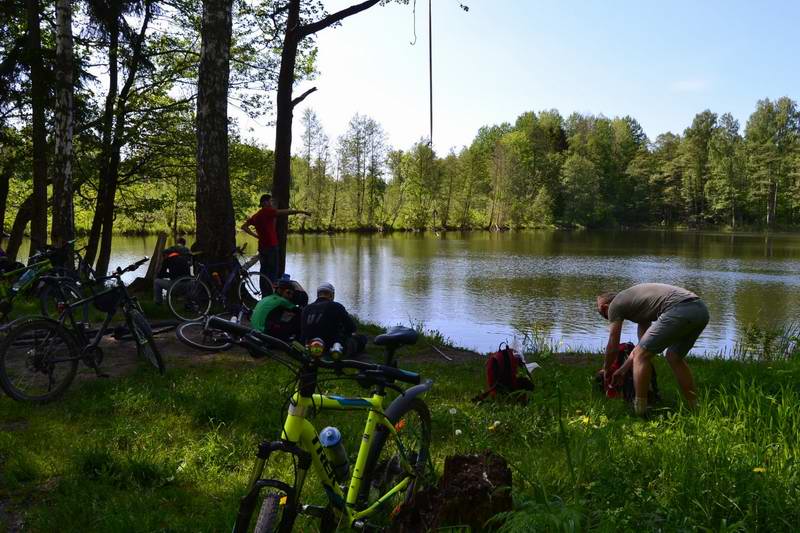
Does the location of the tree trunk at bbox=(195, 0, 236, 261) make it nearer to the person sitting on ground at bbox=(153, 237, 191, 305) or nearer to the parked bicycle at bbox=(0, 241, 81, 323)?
the person sitting on ground at bbox=(153, 237, 191, 305)

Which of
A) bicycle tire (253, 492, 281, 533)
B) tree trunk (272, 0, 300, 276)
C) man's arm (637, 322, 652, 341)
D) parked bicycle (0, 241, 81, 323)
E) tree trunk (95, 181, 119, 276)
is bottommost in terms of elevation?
bicycle tire (253, 492, 281, 533)

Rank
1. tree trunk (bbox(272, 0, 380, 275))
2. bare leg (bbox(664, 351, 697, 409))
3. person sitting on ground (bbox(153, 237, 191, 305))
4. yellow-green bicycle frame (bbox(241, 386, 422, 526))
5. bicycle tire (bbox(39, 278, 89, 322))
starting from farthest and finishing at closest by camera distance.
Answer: tree trunk (bbox(272, 0, 380, 275))
person sitting on ground (bbox(153, 237, 191, 305))
bicycle tire (bbox(39, 278, 89, 322))
bare leg (bbox(664, 351, 697, 409))
yellow-green bicycle frame (bbox(241, 386, 422, 526))

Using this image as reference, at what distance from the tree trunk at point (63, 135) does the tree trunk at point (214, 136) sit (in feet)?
10.6

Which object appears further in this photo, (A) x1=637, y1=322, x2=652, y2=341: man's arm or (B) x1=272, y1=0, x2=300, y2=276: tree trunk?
(B) x1=272, y1=0, x2=300, y2=276: tree trunk

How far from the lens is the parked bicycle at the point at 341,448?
7.19 ft

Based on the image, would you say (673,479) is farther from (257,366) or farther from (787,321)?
(787,321)

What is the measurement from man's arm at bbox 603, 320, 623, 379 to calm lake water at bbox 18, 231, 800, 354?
670 cm

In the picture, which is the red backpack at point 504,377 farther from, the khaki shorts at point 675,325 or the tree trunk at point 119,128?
the tree trunk at point 119,128

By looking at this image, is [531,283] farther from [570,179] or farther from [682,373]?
[570,179]

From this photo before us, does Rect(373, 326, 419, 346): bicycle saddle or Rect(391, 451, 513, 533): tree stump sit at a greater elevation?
Rect(373, 326, 419, 346): bicycle saddle

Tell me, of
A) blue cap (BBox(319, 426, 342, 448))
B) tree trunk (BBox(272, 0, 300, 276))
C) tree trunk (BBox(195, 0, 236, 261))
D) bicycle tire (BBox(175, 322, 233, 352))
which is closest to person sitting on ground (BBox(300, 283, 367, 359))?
bicycle tire (BBox(175, 322, 233, 352))

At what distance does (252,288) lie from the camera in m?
9.54

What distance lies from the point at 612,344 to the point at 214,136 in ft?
20.5

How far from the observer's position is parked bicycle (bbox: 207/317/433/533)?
7.19 ft
